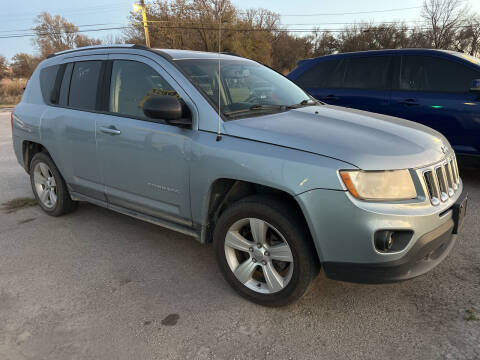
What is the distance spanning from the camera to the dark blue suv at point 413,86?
479cm

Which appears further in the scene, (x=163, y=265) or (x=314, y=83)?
(x=314, y=83)

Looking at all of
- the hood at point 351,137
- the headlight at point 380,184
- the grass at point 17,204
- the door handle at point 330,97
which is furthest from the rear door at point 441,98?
the grass at point 17,204

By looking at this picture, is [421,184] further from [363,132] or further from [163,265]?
[163,265]

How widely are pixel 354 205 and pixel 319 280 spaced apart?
41.7 inches

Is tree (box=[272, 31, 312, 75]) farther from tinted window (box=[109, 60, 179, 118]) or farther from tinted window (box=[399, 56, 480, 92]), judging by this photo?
tinted window (box=[109, 60, 179, 118])

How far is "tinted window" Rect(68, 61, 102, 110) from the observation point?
11.6 ft

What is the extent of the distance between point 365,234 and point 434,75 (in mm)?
4006

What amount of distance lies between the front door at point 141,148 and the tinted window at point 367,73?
3.68m

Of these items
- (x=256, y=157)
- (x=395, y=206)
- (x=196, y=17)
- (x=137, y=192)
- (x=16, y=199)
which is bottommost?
(x=16, y=199)

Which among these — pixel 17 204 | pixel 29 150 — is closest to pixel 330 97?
pixel 29 150

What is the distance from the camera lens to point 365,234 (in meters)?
2.06

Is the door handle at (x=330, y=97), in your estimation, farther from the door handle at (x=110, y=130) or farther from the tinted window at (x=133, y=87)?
the door handle at (x=110, y=130)

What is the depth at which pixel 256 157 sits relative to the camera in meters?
2.36

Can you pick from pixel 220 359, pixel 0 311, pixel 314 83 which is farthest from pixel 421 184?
pixel 314 83
